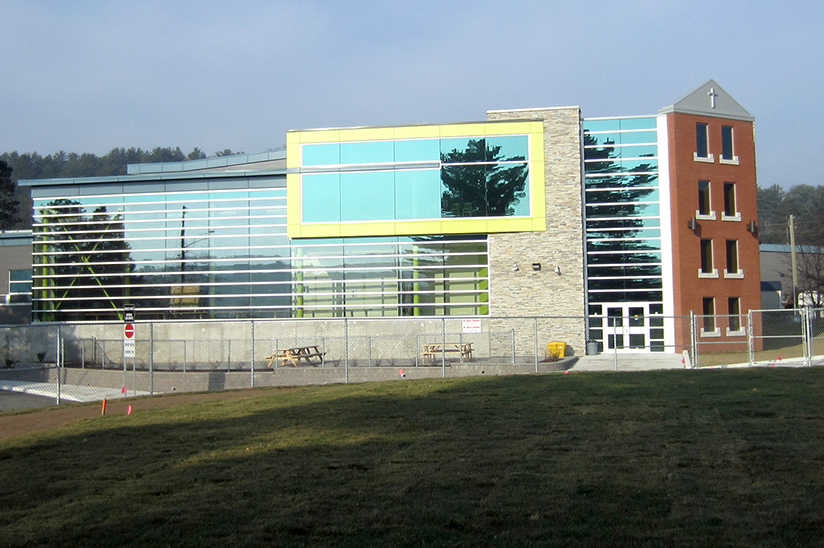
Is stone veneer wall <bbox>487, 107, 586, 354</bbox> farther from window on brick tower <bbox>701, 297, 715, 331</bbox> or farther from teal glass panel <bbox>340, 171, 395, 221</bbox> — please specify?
window on brick tower <bbox>701, 297, 715, 331</bbox>

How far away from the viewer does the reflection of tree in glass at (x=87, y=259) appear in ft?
114

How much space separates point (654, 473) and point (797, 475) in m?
1.42

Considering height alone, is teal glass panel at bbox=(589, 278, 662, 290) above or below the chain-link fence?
above

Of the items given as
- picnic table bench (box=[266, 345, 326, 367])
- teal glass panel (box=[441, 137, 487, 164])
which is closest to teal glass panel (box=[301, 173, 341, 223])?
teal glass panel (box=[441, 137, 487, 164])

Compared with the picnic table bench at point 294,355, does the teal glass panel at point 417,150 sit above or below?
above

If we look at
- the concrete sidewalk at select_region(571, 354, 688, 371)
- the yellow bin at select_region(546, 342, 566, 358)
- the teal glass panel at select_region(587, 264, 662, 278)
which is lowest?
the concrete sidewalk at select_region(571, 354, 688, 371)

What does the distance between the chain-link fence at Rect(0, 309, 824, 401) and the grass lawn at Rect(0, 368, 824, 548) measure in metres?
12.7

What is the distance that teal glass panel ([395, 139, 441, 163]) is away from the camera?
3256 centimetres

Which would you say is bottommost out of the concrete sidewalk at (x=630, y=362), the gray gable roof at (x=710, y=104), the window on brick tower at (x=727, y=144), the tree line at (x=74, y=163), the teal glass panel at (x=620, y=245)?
the concrete sidewalk at (x=630, y=362)

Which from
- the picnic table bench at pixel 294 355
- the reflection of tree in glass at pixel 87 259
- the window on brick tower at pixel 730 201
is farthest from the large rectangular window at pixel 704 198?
the reflection of tree in glass at pixel 87 259

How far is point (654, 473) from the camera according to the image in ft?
26.5

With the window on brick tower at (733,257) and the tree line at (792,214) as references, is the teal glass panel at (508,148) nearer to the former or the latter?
the window on brick tower at (733,257)

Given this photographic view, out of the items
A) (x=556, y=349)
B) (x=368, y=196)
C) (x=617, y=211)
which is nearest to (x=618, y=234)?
(x=617, y=211)

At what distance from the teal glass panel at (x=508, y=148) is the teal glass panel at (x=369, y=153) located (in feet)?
14.0
